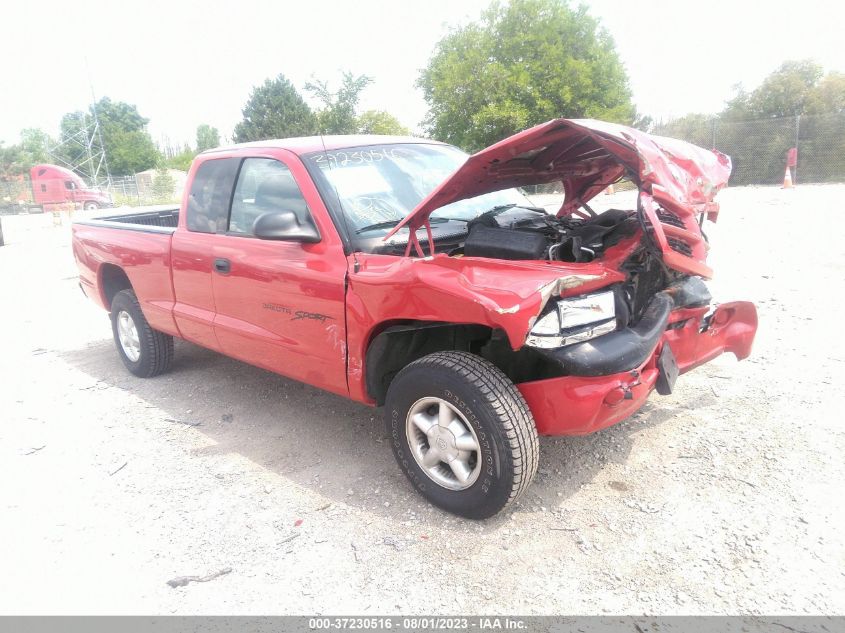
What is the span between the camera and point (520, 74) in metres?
30.3

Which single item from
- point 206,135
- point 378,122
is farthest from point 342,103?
point 206,135

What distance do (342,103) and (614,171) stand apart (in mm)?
43916

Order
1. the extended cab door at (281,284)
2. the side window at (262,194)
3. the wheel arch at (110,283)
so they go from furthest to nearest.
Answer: the wheel arch at (110,283), the side window at (262,194), the extended cab door at (281,284)

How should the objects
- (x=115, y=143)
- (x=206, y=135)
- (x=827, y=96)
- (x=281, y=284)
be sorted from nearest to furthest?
(x=281, y=284) < (x=827, y=96) < (x=115, y=143) < (x=206, y=135)

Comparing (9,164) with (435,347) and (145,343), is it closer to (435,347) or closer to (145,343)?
(145,343)

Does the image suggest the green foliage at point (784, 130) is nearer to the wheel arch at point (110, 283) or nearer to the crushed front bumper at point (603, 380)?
the crushed front bumper at point (603, 380)

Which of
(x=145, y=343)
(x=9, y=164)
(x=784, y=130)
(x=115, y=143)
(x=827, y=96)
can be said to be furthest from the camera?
(x=115, y=143)

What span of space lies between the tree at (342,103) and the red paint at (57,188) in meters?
17.3

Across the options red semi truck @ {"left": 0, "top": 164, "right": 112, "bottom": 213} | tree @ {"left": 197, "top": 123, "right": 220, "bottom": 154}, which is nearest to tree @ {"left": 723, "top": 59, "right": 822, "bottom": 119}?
red semi truck @ {"left": 0, "top": 164, "right": 112, "bottom": 213}

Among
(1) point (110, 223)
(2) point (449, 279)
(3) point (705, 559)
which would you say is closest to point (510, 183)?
(2) point (449, 279)

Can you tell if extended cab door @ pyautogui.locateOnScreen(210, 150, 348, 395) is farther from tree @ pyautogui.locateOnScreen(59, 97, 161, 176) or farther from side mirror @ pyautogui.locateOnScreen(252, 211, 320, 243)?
tree @ pyautogui.locateOnScreen(59, 97, 161, 176)

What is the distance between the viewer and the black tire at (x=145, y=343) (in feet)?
16.1

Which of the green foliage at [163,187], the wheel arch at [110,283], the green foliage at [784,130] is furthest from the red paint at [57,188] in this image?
the wheel arch at [110,283]

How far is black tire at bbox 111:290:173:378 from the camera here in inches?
193
